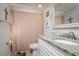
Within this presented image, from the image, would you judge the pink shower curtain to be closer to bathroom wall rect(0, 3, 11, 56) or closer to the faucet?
bathroom wall rect(0, 3, 11, 56)

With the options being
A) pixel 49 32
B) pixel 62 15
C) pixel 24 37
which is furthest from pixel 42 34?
pixel 62 15

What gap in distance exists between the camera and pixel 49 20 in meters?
2.04

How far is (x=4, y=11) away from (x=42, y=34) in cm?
66

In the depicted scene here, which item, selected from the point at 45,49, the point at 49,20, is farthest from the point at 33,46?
the point at 49,20

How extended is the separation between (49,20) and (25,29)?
401 mm

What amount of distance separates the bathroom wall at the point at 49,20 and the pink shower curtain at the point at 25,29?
0.26 feet

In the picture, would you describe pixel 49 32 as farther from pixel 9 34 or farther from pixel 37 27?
pixel 9 34

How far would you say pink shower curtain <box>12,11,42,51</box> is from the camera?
1944mm

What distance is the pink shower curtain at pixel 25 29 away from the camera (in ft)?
6.38

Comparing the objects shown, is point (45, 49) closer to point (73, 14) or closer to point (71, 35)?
point (71, 35)

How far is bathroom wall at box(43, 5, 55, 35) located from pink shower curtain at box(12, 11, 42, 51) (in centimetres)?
8

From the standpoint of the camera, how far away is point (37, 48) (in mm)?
1968

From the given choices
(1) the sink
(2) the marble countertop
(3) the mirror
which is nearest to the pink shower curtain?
(1) the sink

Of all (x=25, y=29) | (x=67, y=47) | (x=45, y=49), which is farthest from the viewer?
(x=25, y=29)
